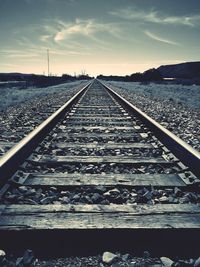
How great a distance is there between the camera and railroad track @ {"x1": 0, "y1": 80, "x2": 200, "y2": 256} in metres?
1.87

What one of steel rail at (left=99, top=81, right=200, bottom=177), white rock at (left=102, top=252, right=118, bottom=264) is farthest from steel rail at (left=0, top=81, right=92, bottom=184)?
steel rail at (left=99, top=81, right=200, bottom=177)

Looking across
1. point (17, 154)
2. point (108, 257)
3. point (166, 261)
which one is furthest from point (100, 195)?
point (17, 154)

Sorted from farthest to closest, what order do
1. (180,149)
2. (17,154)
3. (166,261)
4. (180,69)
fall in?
(180,69)
(180,149)
(17,154)
(166,261)

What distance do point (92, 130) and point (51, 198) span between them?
9.65ft

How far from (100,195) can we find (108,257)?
0.77 meters

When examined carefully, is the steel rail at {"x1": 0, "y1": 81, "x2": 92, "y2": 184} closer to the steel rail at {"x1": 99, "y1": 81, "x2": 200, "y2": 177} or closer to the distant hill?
the steel rail at {"x1": 99, "y1": 81, "x2": 200, "y2": 177}

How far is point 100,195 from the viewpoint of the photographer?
8.05ft

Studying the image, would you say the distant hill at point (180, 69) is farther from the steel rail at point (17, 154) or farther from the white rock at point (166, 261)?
the white rock at point (166, 261)

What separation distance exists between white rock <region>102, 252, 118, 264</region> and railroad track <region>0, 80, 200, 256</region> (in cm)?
9

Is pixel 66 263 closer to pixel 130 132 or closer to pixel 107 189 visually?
pixel 107 189

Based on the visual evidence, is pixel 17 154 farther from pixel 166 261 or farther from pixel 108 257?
pixel 166 261

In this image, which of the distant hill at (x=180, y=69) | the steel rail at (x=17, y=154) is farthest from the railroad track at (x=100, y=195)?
the distant hill at (x=180, y=69)

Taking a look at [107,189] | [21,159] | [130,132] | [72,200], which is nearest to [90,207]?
[72,200]

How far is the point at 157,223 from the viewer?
1.97m
